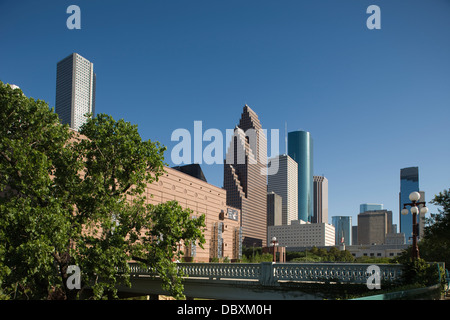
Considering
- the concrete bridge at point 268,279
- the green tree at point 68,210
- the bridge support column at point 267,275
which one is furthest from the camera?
the bridge support column at point 267,275

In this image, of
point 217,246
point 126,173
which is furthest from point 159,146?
point 217,246

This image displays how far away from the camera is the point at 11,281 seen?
18.8m

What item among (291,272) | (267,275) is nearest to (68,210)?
(267,275)

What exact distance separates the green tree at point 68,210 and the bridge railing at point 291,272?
2.54m

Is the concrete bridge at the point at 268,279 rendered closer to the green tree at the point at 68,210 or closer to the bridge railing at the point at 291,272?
the bridge railing at the point at 291,272

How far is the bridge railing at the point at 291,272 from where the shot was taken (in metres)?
19.7

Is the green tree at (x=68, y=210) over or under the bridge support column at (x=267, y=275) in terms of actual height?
over

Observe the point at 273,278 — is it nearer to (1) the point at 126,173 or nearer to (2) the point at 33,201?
(1) the point at 126,173

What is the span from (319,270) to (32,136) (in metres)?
16.7

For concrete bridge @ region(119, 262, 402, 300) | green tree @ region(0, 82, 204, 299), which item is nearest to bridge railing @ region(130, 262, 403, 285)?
concrete bridge @ region(119, 262, 402, 300)

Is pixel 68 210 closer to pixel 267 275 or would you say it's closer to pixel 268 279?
pixel 267 275

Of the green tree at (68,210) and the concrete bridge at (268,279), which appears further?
the concrete bridge at (268,279)

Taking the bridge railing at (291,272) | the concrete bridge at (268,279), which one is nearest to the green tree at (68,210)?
the bridge railing at (291,272)

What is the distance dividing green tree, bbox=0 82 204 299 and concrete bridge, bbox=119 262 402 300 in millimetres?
2928
